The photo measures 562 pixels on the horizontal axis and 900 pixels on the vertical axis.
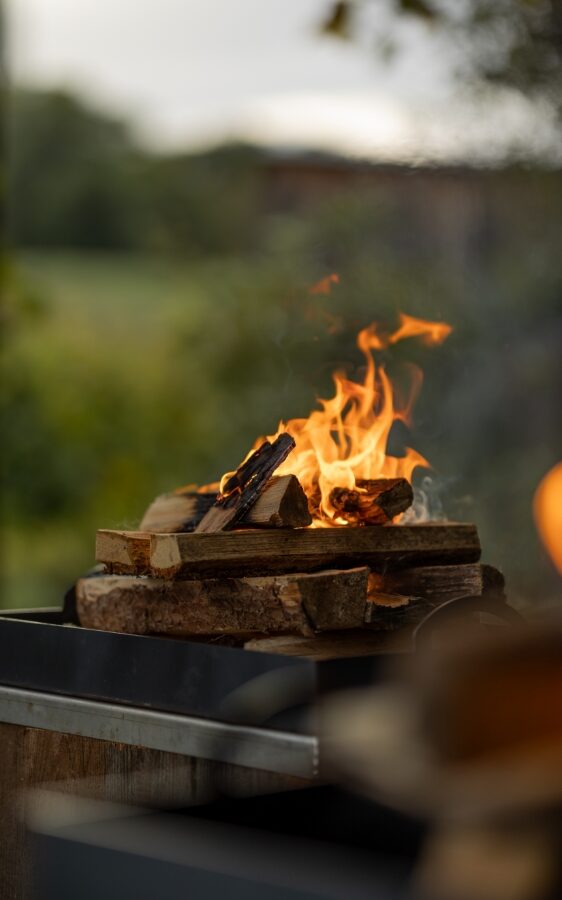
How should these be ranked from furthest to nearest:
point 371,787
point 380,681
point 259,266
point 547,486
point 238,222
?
point 238,222 < point 259,266 < point 547,486 < point 380,681 < point 371,787

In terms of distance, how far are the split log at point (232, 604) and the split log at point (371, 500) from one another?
18 cm

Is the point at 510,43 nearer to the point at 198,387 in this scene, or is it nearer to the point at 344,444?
the point at 198,387

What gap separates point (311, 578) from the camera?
5.27ft

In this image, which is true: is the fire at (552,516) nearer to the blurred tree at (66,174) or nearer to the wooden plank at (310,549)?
the wooden plank at (310,549)

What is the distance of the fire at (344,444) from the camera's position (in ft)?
6.07

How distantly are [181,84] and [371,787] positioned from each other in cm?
824

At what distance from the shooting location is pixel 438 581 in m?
1.80

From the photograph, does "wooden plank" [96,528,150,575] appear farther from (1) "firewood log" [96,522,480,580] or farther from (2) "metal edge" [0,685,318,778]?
(2) "metal edge" [0,685,318,778]

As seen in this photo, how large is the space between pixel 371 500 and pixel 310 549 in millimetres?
156

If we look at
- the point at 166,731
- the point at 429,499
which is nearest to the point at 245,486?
the point at 166,731

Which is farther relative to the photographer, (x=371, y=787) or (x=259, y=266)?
(x=259, y=266)

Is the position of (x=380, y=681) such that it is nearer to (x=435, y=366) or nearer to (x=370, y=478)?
(x=370, y=478)

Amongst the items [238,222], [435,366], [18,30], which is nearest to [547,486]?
[435,366]

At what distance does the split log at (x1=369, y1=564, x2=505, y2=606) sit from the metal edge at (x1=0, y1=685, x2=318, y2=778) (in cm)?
38
